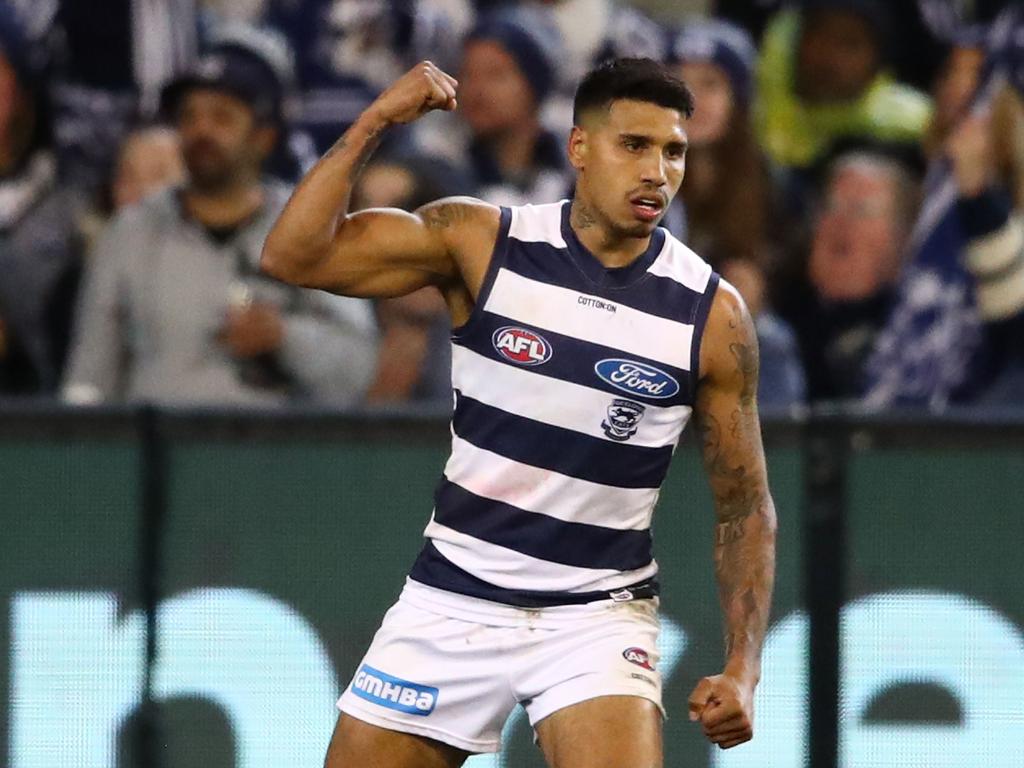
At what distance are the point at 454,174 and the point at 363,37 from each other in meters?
0.98

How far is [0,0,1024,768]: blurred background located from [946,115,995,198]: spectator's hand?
0.04 ft

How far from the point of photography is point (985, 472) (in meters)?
6.32

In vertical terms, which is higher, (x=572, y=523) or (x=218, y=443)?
(x=218, y=443)

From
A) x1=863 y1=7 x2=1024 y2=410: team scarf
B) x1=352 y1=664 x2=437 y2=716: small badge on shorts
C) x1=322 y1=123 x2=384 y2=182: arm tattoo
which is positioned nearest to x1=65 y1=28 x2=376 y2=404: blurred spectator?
x1=863 y1=7 x2=1024 y2=410: team scarf

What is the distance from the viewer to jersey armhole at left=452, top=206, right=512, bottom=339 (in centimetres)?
476

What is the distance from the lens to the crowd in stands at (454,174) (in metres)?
6.95

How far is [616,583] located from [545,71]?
3276 millimetres

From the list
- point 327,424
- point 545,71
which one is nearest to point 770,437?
point 327,424

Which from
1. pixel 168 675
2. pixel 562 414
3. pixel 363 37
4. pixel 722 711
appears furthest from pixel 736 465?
pixel 363 37

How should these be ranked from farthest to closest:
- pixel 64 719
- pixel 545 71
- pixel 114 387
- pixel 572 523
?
pixel 545 71 < pixel 114 387 < pixel 64 719 < pixel 572 523

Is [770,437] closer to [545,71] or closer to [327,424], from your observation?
[327,424]

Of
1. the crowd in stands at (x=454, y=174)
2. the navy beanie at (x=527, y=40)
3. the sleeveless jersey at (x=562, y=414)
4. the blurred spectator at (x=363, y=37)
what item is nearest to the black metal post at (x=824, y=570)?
the crowd in stands at (x=454, y=174)

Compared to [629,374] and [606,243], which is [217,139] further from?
[629,374]

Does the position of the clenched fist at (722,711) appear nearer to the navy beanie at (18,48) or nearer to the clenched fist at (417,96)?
the clenched fist at (417,96)
